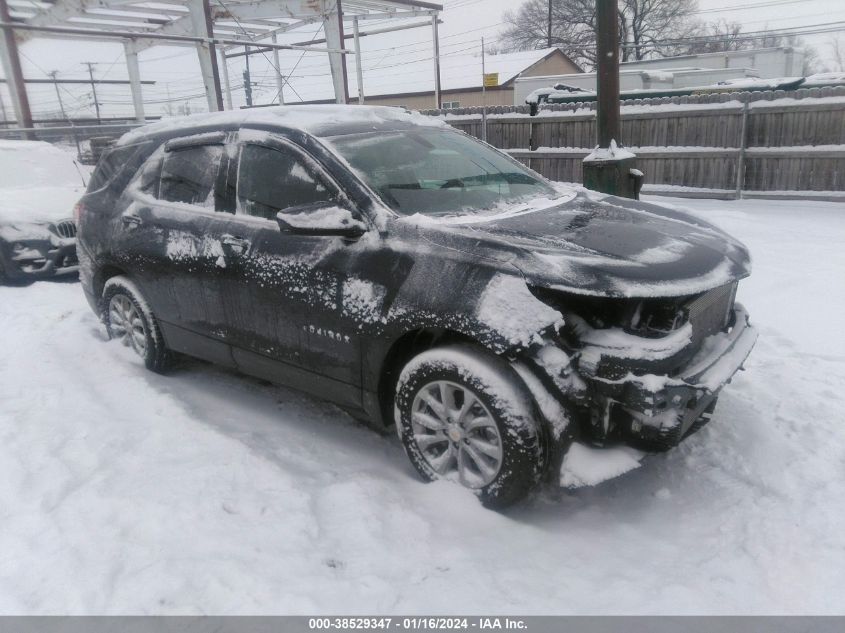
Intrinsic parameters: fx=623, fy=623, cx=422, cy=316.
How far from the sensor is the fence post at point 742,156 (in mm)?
10688

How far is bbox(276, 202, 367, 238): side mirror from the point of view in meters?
3.05

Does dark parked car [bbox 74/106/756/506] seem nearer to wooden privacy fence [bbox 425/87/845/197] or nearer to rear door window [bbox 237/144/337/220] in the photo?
rear door window [bbox 237/144/337/220]

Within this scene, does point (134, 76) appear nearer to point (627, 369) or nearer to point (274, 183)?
point (274, 183)

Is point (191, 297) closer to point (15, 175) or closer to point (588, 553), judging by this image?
point (588, 553)

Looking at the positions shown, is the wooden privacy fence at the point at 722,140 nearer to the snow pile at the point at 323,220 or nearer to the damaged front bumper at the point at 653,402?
the damaged front bumper at the point at 653,402

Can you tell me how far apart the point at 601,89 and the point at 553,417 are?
4.97 meters

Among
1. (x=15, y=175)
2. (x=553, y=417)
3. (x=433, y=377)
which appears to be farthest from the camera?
(x=15, y=175)

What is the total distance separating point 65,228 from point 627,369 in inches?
270

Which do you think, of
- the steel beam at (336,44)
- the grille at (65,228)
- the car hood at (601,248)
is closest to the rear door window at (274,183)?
the car hood at (601,248)

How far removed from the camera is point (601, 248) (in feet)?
9.18

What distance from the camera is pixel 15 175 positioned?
26.8 feet

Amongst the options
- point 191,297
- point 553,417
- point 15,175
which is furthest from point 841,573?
point 15,175

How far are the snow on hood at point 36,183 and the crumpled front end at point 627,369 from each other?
6.65 m

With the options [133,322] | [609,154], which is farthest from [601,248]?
[609,154]
